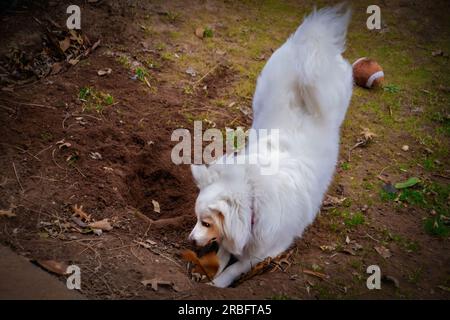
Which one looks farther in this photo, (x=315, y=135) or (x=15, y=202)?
(x=315, y=135)

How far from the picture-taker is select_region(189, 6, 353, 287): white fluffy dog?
3424mm

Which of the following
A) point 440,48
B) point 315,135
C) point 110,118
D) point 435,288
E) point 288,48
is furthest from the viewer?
point 440,48

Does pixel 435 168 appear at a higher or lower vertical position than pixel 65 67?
lower

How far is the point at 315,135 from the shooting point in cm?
398

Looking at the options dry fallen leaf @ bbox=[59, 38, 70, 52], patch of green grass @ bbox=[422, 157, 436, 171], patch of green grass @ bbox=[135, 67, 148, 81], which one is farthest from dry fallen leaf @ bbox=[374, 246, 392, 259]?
dry fallen leaf @ bbox=[59, 38, 70, 52]

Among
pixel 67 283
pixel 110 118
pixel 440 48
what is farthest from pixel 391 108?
pixel 67 283

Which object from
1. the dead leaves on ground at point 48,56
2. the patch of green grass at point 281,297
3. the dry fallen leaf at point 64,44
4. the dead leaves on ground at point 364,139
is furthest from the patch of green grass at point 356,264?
the dry fallen leaf at point 64,44

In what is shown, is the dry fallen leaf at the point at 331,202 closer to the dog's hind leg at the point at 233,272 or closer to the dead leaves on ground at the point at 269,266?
the dead leaves on ground at the point at 269,266

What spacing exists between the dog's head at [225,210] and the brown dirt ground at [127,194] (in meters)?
0.36

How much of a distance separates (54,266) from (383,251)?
276 cm

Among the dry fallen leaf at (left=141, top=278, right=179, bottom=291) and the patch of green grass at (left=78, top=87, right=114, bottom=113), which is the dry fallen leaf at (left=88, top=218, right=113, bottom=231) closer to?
the dry fallen leaf at (left=141, top=278, right=179, bottom=291)

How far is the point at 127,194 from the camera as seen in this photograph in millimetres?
4250

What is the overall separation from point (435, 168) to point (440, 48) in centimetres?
291

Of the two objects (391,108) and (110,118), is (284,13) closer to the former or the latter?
(391,108)
